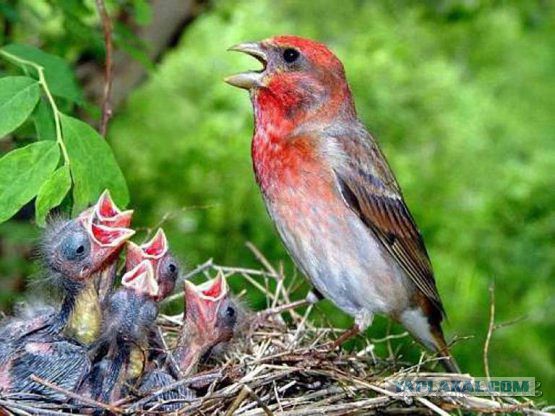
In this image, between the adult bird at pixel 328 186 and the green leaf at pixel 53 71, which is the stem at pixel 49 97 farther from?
the adult bird at pixel 328 186

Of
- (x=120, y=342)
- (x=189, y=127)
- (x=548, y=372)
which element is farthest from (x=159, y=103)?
(x=120, y=342)

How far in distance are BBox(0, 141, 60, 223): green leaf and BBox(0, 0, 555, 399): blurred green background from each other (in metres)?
1.86

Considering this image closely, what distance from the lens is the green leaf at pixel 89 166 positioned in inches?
183

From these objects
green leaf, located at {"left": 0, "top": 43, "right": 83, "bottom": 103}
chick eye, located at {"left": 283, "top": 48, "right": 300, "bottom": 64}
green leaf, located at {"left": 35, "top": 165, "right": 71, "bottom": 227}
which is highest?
chick eye, located at {"left": 283, "top": 48, "right": 300, "bottom": 64}

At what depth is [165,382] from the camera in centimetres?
484

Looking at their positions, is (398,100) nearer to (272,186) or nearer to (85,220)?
(272,186)

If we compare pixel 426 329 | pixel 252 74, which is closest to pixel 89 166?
pixel 252 74

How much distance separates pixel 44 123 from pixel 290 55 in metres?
1.24

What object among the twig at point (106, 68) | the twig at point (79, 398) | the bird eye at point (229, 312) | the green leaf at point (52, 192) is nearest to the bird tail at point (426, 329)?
the bird eye at point (229, 312)

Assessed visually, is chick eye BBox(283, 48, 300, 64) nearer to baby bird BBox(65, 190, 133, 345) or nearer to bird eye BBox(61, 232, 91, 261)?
baby bird BBox(65, 190, 133, 345)

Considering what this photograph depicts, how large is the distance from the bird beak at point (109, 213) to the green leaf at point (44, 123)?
0.32 metres

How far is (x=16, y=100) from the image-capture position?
4691 mm

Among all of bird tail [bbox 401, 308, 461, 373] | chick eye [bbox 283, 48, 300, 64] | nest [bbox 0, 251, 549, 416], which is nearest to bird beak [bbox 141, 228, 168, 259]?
nest [bbox 0, 251, 549, 416]

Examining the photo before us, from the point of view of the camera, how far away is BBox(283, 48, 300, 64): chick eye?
5.52 m
